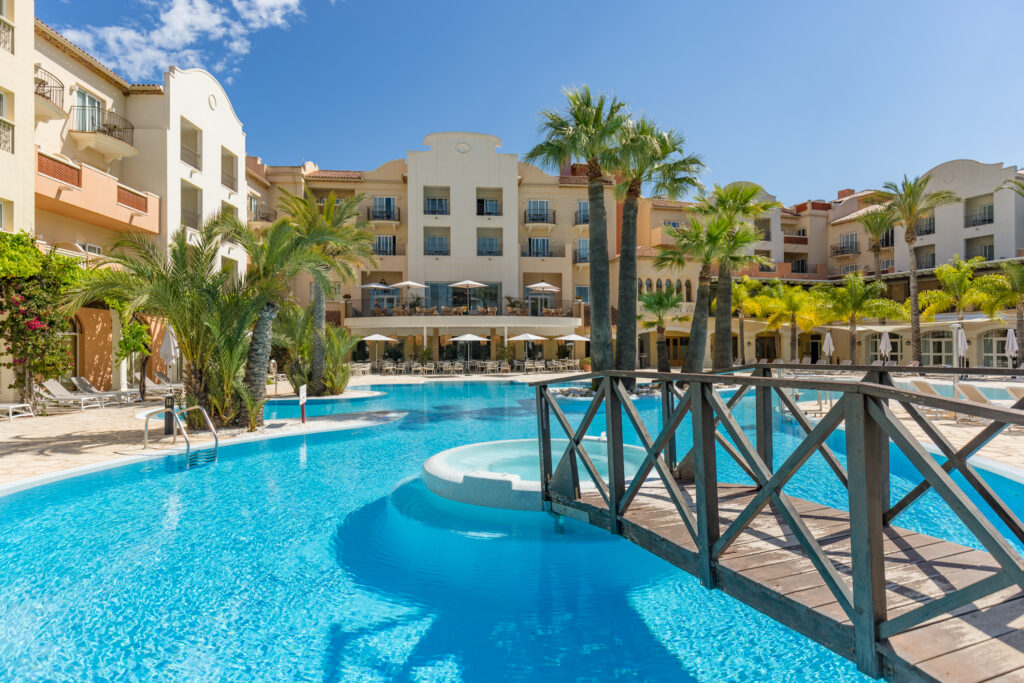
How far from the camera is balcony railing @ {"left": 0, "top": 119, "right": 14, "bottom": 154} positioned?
1565cm

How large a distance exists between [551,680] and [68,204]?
21.2 m

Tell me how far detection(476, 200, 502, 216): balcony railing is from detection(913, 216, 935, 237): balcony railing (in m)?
28.3

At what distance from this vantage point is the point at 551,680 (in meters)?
3.93

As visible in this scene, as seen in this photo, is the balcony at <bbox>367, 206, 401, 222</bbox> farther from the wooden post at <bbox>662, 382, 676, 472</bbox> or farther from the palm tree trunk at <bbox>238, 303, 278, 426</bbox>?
the wooden post at <bbox>662, 382, 676, 472</bbox>

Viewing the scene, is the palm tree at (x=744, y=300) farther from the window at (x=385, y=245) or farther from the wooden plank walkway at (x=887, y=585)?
the wooden plank walkway at (x=887, y=585)

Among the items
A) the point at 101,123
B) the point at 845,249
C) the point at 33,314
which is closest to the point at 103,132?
the point at 101,123

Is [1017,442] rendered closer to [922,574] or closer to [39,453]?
[922,574]

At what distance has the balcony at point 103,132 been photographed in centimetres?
2083

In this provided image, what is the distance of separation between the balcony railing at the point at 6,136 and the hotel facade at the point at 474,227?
5401 mm

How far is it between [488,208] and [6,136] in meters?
25.7

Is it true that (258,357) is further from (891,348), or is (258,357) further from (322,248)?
(891,348)

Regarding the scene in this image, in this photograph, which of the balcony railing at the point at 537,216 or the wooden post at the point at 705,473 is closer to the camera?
the wooden post at the point at 705,473

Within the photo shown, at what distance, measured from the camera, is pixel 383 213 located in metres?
37.8

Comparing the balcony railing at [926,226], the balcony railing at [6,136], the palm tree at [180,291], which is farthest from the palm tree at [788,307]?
the balcony railing at [6,136]
